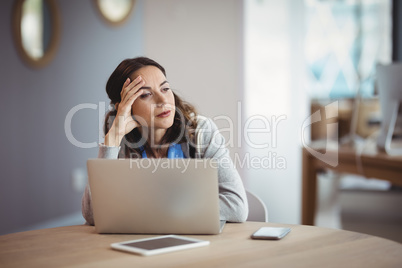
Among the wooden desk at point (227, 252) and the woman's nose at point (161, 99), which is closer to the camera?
the wooden desk at point (227, 252)

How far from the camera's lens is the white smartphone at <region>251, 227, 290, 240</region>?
131cm

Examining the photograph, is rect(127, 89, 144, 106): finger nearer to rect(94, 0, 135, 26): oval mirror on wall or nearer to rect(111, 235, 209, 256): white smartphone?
rect(111, 235, 209, 256): white smartphone

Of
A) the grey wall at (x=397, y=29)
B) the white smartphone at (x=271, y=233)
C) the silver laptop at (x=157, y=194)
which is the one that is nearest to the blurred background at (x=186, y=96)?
the white smartphone at (x=271, y=233)

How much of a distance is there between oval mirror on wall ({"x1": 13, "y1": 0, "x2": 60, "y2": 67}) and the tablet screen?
2.89m

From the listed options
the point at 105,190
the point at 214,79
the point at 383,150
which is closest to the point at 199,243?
the point at 105,190

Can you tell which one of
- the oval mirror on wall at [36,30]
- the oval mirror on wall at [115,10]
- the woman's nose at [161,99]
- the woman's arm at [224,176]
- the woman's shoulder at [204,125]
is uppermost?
the oval mirror on wall at [115,10]

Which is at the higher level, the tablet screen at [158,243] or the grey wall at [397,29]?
the grey wall at [397,29]

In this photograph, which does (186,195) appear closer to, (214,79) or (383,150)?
(383,150)

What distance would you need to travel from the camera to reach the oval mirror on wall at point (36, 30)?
3.80 meters

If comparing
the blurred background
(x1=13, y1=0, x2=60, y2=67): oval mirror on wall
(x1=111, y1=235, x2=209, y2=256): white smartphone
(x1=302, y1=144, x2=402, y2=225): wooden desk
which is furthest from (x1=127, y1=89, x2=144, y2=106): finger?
(x1=13, y1=0, x2=60, y2=67): oval mirror on wall

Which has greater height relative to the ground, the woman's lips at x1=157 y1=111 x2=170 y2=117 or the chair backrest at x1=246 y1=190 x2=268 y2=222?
the woman's lips at x1=157 y1=111 x2=170 y2=117

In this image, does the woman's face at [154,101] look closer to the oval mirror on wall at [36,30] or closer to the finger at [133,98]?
the finger at [133,98]

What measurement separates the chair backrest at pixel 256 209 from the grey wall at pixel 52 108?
1.97m

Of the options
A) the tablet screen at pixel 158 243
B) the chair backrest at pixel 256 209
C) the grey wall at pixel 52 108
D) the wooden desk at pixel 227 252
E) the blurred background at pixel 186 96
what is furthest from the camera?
the grey wall at pixel 52 108
